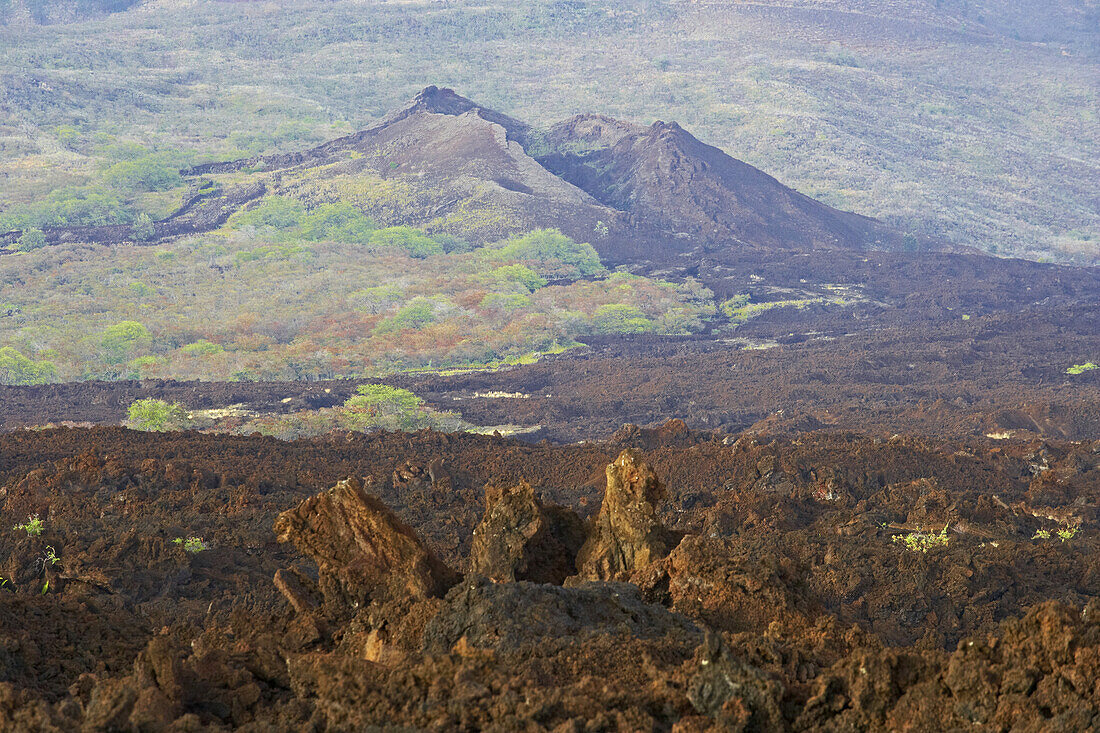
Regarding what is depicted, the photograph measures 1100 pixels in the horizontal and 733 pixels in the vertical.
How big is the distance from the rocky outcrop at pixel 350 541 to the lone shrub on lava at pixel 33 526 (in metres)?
5.99

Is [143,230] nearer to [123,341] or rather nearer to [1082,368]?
[123,341]

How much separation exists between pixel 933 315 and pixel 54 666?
5459 cm

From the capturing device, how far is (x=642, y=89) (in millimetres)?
135750

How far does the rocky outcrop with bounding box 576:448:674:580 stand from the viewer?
33.7 feet

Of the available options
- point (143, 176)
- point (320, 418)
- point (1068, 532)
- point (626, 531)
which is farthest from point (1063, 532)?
point (143, 176)

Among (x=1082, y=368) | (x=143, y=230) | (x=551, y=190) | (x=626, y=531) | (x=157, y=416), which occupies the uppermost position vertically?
(x=626, y=531)

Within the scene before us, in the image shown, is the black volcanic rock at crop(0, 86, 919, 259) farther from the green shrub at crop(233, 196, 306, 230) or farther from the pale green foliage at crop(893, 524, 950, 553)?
the pale green foliage at crop(893, 524, 950, 553)

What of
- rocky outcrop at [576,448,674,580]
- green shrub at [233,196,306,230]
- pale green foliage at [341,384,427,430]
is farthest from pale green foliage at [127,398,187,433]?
green shrub at [233,196,306,230]

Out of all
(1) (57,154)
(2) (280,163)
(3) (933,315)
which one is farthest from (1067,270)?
(1) (57,154)

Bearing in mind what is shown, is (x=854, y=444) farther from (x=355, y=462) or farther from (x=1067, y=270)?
(x=1067, y=270)

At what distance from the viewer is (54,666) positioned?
731 centimetres

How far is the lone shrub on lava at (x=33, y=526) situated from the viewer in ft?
47.5

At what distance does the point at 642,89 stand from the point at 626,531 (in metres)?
129

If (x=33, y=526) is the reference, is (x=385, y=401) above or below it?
below
